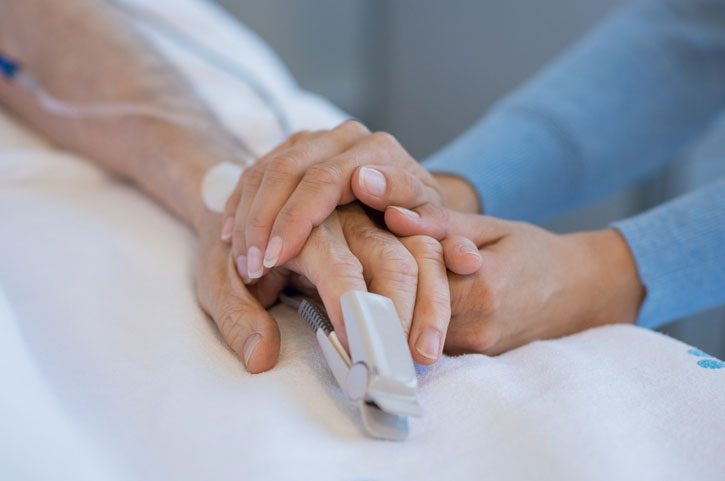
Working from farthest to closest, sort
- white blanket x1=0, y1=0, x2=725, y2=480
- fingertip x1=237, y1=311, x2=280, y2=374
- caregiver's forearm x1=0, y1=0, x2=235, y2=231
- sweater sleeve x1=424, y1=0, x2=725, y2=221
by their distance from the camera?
sweater sleeve x1=424, y1=0, x2=725, y2=221, caregiver's forearm x1=0, y1=0, x2=235, y2=231, fingertip x1=237, y1=311, x2=280, y2=374, white blanket x1=0, y1=0, x2=725, y2=480

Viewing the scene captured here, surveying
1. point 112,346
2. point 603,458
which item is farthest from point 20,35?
point 603,458

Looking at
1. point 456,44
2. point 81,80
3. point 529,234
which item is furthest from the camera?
point 456,44

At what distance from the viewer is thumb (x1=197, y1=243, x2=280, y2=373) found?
518 millimetres

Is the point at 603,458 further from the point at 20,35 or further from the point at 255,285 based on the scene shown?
the point at 20,35

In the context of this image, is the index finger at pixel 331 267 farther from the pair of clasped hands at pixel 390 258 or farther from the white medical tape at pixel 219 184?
the white medical tape at pixel 219 184


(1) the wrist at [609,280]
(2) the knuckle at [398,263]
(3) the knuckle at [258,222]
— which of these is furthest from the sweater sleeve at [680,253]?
(3) the knuckle at [258,222]

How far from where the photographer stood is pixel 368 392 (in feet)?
1.40

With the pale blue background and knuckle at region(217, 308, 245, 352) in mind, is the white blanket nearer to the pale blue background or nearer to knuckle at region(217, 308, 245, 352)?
knuckle at region(217, 308, 245, 352)

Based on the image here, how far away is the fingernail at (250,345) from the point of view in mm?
515

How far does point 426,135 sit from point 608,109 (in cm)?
143

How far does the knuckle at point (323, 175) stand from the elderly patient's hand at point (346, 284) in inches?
1.5

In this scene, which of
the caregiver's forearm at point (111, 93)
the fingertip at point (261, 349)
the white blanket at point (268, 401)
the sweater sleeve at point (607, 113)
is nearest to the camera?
the white blanket at point (268, 401)

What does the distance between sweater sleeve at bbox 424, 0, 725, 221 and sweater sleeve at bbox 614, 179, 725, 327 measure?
228 millimetres

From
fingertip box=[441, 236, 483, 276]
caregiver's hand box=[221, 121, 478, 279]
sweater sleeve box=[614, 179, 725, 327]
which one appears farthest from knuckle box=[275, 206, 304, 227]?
sweater sleeve box=[614, 179, 725, 327]
